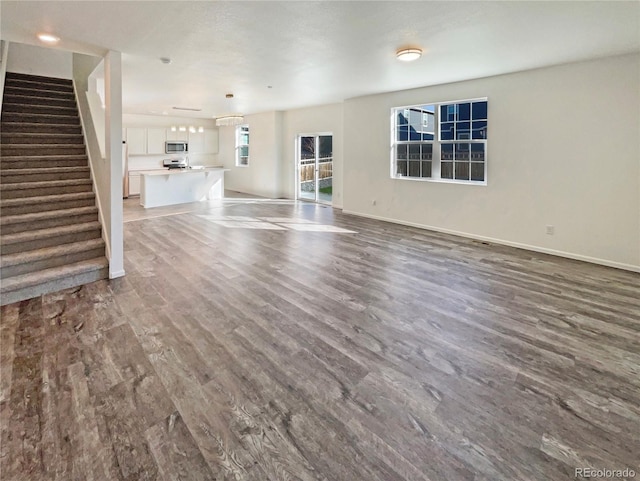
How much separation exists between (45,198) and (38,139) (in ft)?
4.64

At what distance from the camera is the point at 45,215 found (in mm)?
4145

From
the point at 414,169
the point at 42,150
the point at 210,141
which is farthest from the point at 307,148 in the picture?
the point at 42,150

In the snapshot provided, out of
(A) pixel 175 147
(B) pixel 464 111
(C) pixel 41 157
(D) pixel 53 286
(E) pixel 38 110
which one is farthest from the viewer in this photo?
(A) pixel 175 147

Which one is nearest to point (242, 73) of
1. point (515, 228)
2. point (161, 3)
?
point (161, 3)

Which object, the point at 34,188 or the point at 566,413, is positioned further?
the point at 34,188

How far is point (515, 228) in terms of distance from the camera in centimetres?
544

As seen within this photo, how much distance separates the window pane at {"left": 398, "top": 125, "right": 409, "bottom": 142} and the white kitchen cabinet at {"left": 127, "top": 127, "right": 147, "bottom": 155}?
7966 mm

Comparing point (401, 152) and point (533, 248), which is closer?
point (533, 248)

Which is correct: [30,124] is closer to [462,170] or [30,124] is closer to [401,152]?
[401,152]

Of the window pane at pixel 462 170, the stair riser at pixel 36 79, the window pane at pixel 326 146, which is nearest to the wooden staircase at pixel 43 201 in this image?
the stair riser at pixel 36 79

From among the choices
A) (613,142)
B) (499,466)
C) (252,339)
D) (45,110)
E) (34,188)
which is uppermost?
(45,110)

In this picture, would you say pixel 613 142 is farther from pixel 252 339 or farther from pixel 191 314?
pixel 191 314

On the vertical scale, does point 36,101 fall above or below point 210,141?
below

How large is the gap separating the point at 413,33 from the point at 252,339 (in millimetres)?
3257
